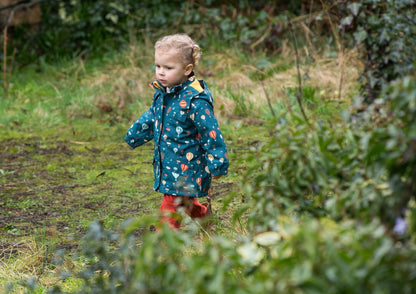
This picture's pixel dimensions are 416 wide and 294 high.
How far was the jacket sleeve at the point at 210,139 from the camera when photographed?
3.33 meters

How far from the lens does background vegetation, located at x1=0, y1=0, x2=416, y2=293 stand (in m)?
1.58

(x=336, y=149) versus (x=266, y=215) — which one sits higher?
(x=336, y=149)

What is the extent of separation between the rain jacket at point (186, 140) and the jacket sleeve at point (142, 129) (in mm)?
121

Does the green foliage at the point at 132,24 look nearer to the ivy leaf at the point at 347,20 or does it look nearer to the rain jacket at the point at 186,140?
the ivy leaf at the point at 347,20

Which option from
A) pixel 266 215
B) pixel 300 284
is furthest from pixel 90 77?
pixel 300 284

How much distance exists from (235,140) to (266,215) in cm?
363

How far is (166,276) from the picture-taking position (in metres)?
1.59

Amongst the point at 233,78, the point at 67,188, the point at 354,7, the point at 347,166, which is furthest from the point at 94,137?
the point at 347,166

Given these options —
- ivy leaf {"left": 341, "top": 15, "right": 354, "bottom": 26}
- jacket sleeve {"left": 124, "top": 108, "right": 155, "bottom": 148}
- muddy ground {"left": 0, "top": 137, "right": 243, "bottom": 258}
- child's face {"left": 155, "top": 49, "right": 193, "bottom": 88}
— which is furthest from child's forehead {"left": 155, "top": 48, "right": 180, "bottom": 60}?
ivy leaf {"left": 341, "top": 15, "right": 354, "bottom": 26}

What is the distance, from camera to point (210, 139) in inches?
132

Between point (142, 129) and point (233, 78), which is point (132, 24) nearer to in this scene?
point (233, 78)

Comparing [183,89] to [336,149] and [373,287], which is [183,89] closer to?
[336,149]

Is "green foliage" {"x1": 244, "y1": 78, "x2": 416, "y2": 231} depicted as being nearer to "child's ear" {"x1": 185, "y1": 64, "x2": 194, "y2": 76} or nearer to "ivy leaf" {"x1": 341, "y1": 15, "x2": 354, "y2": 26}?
"child's ear" {"x1": 185, "y1": 64, "x2": 194, "y2": 76}

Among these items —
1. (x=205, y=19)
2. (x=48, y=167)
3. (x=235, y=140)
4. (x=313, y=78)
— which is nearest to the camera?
(x=48, y=167)
